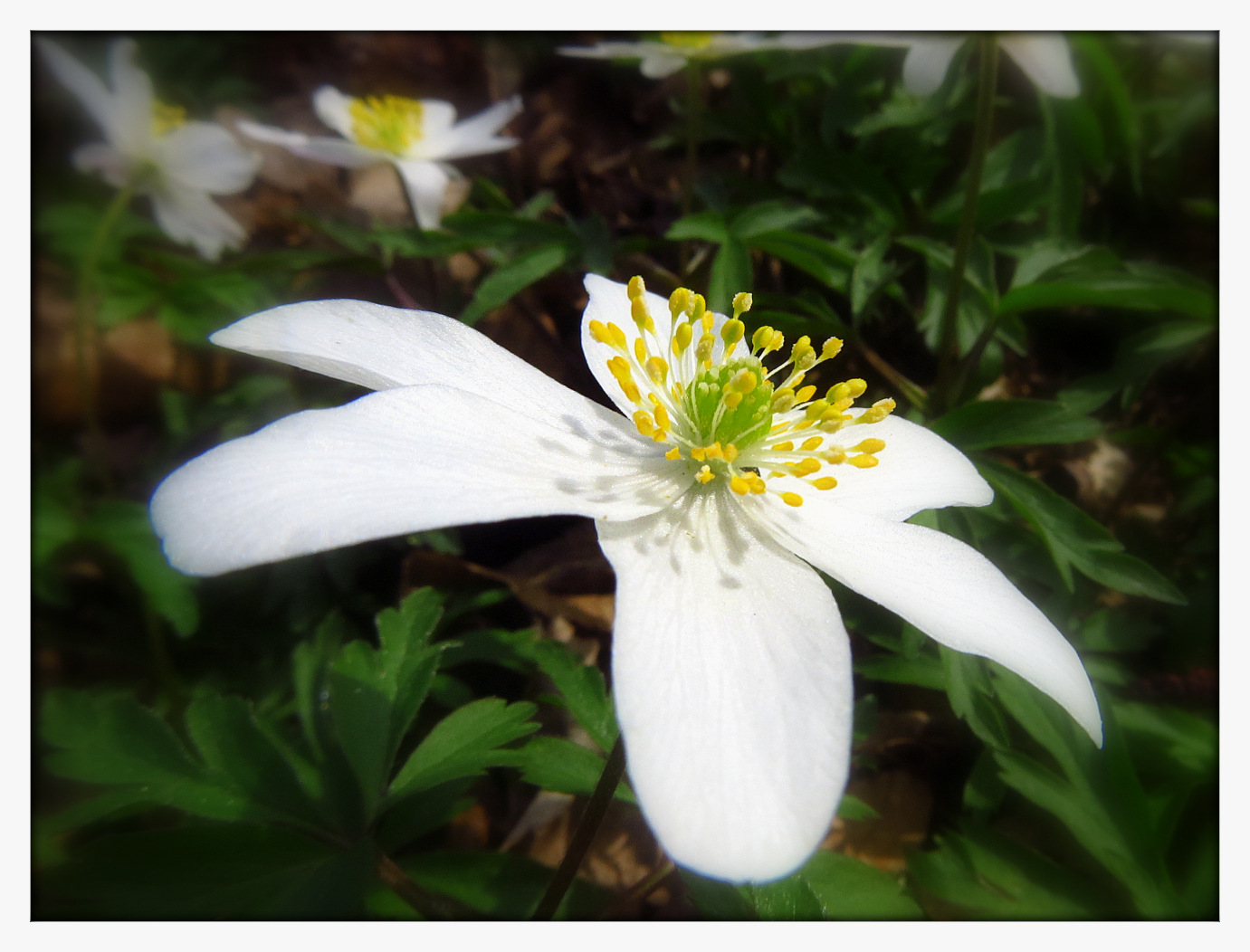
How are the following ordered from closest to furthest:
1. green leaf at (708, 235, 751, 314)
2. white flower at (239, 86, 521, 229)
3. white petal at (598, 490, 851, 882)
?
white petal at (598, 490, 851, 882), green leaf at (708, 235, 751, 314), white flower at (239, 86, 521, 229)

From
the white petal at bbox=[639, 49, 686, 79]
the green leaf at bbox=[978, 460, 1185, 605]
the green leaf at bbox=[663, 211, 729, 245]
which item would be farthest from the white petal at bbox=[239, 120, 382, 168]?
the green leaf at bbox=[978, 460, 1185, 605]

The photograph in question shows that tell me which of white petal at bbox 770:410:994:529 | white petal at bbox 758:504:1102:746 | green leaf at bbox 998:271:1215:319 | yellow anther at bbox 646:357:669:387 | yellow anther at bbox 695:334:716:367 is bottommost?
white petal at bbox 758:504:1102:746

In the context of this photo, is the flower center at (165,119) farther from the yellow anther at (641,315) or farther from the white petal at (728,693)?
the white petal at (728,693)

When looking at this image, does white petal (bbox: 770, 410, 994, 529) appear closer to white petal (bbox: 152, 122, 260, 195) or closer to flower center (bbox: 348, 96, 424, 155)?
flower center (bbox: 348, 96, 424, 155)

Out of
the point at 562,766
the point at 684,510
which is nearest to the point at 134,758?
the point at 562,766

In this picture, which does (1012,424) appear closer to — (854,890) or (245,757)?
(854,890)
